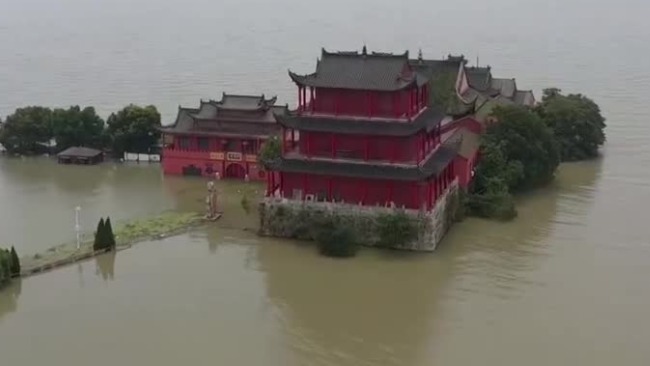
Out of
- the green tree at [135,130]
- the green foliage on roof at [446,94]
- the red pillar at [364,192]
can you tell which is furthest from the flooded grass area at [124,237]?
the green foliage on roof at [446,94]

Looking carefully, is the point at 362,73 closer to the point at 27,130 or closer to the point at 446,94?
the point at 446,94

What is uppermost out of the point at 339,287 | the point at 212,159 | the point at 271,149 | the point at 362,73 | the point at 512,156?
the point at 362,73

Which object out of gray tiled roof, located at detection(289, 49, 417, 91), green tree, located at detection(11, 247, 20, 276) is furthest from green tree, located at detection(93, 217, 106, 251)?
gray tiled roof, located at detection(289, 49, 417, 91)

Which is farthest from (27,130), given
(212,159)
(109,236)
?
(109,236)

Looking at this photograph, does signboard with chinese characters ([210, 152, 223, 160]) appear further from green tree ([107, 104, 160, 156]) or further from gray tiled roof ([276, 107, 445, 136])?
gray tiled roof ([276, 107, 445, 136])

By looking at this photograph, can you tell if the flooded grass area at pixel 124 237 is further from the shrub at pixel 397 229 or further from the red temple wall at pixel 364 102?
the shrub at pixel 397 229

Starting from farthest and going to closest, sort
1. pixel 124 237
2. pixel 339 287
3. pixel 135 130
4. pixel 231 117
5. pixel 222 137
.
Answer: pixel 135 130
pixel 231 117
pixel 222 137
pixel 124 237
pixel 339 287
